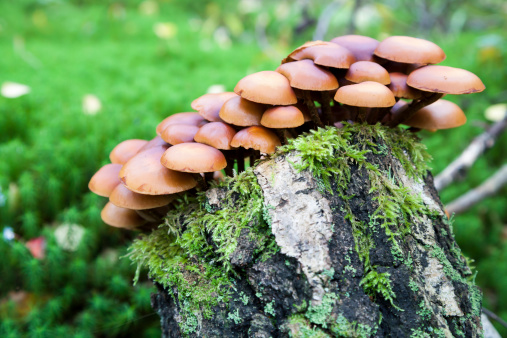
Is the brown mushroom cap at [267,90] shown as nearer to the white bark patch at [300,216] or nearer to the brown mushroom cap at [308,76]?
the brown mushroom cap at [308,76]

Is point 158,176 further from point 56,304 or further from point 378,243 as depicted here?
point 56,304

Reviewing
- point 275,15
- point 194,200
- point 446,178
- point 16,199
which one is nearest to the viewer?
point 194,200

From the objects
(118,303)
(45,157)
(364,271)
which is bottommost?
(364,271)

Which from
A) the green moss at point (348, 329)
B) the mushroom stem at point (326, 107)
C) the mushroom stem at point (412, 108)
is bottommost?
the green moss at point (348, 329)

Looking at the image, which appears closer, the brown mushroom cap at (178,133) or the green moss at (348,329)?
the green moss at (348,329)

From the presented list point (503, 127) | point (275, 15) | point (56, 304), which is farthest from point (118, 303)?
point (275, 15)

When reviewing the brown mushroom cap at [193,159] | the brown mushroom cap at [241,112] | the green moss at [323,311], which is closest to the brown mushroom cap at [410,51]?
the brown mushroom cap at [241,112]

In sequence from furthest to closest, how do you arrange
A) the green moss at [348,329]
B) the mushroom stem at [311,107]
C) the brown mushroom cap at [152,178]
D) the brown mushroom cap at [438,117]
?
the brown mushroom cap at [438,117]
the mushroom stem at [311,107]
the brown mushroom cap at [152,178]
the green moss at [348,329]

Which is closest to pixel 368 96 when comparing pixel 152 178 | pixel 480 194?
pixel 152 178
